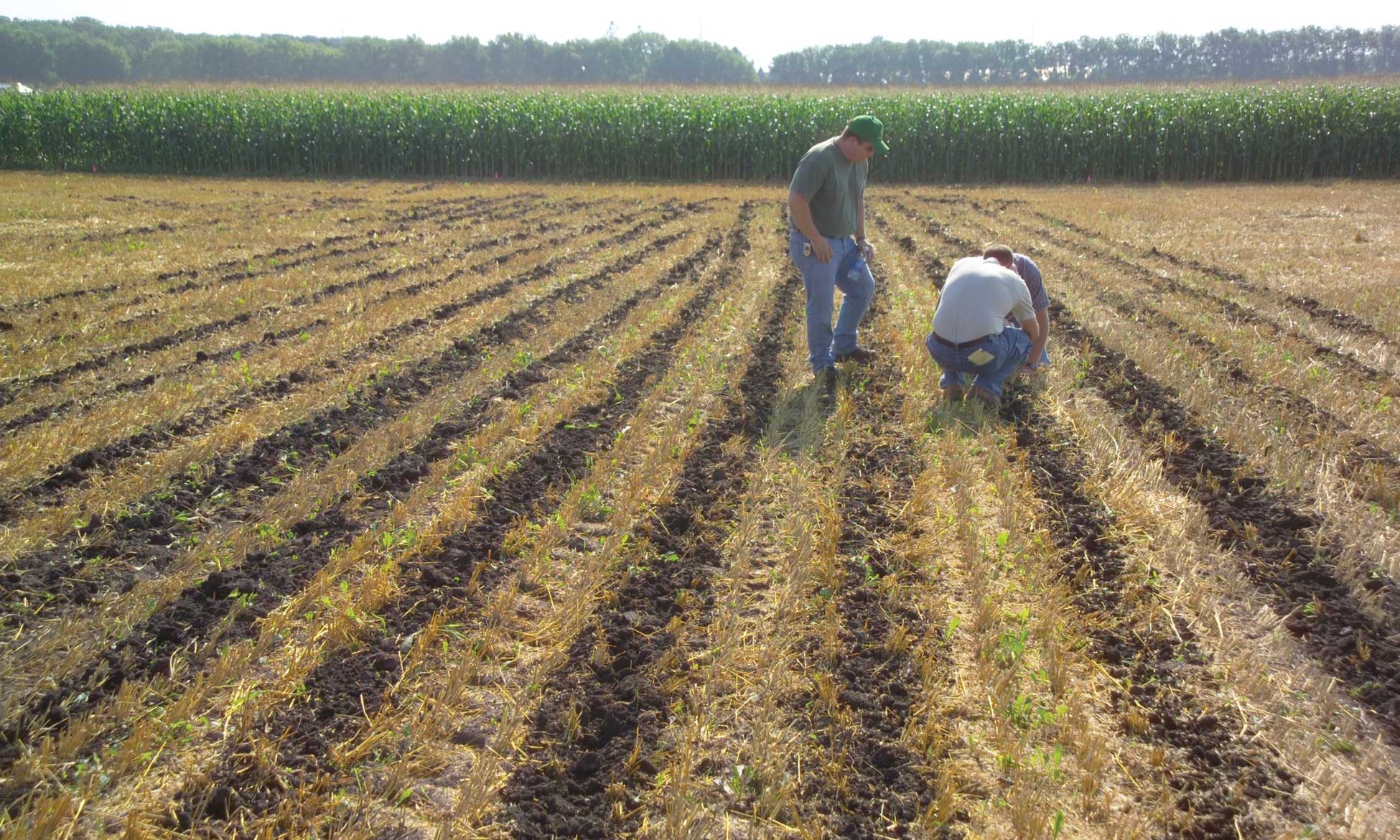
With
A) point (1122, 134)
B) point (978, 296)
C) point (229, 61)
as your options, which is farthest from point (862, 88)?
point (229, 61)

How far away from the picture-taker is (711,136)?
2411cm

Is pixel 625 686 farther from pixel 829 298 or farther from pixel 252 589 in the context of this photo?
pixel 829 298

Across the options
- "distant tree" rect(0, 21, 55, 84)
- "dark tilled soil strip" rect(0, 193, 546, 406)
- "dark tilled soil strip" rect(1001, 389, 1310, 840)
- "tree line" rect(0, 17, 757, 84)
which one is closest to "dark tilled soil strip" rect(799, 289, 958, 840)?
"dark tilled soil strip" rect(1001, 389, 1310, 840)

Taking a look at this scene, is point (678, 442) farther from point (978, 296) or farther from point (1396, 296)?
point (1396, 296)

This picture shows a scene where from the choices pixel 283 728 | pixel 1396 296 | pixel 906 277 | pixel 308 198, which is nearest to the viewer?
pixel 283 728

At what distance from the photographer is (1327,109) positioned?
22.8 meters

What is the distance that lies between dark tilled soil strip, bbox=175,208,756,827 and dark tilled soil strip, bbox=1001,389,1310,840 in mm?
2623

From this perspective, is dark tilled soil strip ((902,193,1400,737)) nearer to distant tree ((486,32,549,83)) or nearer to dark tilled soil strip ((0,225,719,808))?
dark tilled soil strip ((0,225,719,808))

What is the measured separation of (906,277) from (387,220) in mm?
9234

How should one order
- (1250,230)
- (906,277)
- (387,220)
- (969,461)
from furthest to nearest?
1. (387,220)
2. (1250,230)
3. (906,277)
4. (969,461)

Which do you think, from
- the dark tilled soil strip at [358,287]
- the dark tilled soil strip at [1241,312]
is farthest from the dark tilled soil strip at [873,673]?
the dark tilled soil strip at [358,287]

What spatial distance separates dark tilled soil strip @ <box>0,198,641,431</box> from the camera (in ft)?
20.4

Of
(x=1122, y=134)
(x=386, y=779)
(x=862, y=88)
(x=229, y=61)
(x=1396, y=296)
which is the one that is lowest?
(x=386, y=779)

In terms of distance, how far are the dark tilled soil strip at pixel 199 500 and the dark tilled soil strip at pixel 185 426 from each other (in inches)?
20.5
